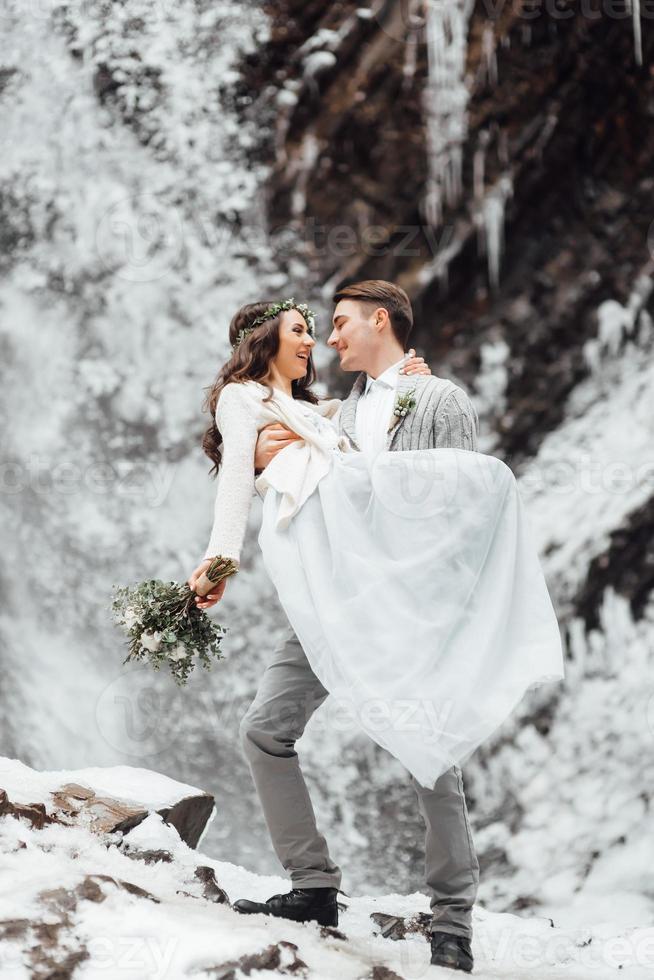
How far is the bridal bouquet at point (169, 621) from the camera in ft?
8.26

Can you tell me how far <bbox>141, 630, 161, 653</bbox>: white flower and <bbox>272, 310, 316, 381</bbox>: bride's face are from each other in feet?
2.73

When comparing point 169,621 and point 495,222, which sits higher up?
point 495,222

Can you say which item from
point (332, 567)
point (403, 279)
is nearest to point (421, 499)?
point (332, 567)

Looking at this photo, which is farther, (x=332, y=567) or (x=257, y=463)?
(x=257, y=463)

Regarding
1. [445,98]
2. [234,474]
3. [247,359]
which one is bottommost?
[234,474]

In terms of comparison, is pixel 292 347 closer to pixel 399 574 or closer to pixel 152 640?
pixel 399 574

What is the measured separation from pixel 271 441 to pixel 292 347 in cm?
33

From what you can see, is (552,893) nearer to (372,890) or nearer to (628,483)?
(372,890)

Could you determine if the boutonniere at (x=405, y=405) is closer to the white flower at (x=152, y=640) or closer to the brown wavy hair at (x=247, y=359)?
the brown wavy hair at (x=247, y=359)

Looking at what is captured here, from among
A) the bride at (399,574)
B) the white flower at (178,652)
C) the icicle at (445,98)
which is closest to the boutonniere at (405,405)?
the bride at (399,574)

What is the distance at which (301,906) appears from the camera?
248cm

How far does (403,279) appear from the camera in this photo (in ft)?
22.9

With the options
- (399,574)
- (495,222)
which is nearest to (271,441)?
(399,574)

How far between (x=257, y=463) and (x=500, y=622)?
79 centimetres
